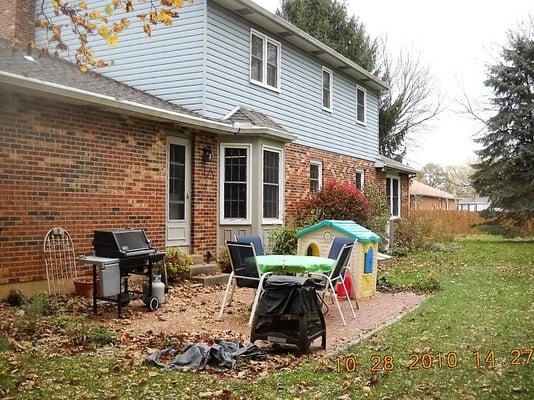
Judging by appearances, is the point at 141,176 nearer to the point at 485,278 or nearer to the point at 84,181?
the point at 84,181

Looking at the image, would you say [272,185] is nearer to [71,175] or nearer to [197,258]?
[197,258]

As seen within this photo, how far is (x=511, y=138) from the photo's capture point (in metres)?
24.4

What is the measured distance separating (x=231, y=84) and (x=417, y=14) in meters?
7.15

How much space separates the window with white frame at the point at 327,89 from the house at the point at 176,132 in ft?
0.22

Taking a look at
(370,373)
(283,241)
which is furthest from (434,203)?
(370,373)

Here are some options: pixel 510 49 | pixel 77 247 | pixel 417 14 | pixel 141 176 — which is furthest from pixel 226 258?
pixel 510 49

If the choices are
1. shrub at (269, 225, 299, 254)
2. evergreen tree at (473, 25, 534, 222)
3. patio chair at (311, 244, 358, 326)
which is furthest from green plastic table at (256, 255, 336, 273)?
evergreen tree at (473, 25, 534, 222)

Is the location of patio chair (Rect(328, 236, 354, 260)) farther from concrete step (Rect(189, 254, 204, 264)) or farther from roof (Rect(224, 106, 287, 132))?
roof (Rect(224, 106, 287, 132))

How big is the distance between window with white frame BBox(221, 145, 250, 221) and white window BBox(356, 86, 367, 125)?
855 cm

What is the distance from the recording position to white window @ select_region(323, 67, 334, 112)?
58.0 feet

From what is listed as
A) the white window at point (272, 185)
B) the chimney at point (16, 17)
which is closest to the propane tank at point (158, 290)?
the white window at point (272, 185)

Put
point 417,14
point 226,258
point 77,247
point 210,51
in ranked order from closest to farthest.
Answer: point 417,14 < point 77,247 < point 226,258 < point 210,51

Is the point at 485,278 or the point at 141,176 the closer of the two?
the point at 141,176

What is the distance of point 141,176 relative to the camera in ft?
33.6
